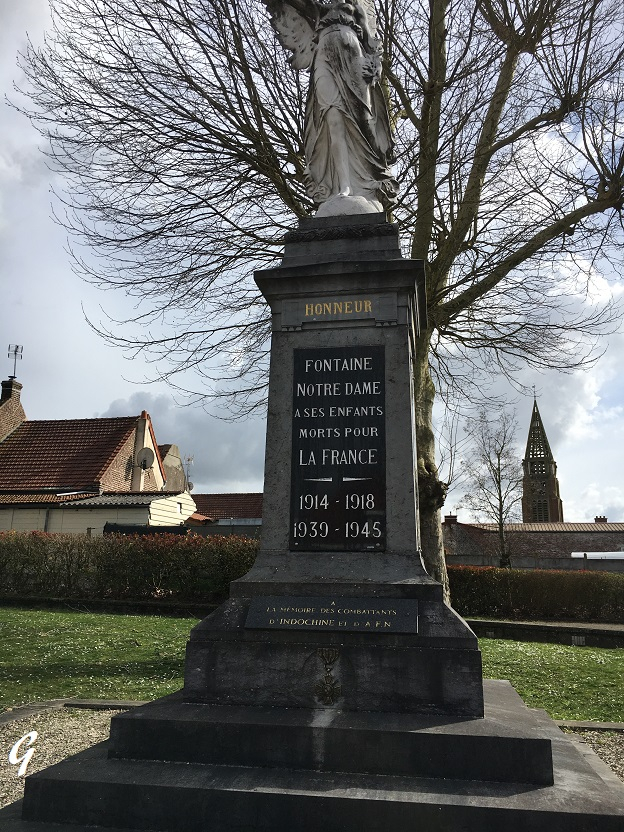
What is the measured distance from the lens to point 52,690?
25.3 ft

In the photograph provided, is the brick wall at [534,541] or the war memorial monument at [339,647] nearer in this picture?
the war memorial monument at [339,647]

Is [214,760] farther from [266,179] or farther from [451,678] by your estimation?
[266,179]

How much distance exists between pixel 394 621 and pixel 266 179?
9.65 m

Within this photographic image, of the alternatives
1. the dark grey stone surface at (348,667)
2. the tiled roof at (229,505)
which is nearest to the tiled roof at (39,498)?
the tiled roof at (229,505)

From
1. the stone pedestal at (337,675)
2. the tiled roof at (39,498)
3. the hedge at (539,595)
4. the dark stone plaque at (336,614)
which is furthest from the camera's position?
the tiled roof at (39,498)

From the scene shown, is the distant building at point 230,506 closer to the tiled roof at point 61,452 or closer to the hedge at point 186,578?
the tiled roof at point 61,452

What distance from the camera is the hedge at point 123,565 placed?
53.8 ft

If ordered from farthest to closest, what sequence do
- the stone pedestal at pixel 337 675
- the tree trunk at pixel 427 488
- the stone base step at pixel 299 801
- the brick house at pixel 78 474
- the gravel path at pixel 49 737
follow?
the brick house at pixel 78 474, the tree trunk at pixel 427 488, the gravel path at pixel 49 737, the stone pedestal at pixel 337 675, the stone base step at pixel 299 801

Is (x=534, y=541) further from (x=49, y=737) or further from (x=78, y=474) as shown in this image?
(x=49, y=737)

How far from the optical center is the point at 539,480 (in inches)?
2852

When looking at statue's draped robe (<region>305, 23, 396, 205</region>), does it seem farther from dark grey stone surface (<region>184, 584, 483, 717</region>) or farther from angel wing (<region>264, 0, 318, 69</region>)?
dark grey stone surface (<region>184, 584, 483, 717</region>)

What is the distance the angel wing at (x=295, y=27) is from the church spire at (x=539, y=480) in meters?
67.7

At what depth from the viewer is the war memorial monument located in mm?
3467

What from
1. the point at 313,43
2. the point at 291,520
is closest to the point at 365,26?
the point at 313,43
